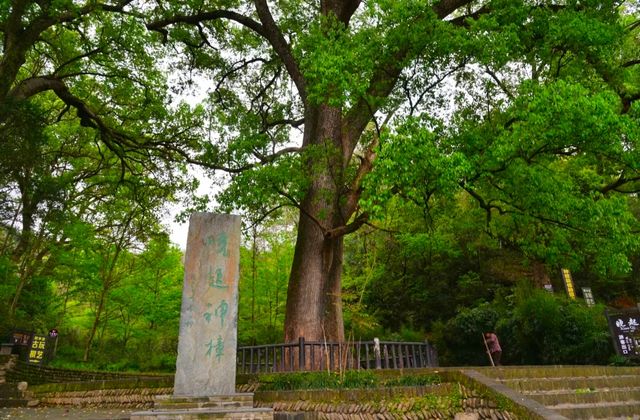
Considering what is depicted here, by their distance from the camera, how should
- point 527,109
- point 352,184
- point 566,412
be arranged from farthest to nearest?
1. point 352,184
2. point 527,109
3. point 566,412

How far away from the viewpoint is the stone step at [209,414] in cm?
526

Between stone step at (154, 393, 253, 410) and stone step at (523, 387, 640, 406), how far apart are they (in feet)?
13.5

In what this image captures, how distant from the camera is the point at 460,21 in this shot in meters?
11.3

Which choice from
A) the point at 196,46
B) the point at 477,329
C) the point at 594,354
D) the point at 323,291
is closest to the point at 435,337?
the point at 477,329

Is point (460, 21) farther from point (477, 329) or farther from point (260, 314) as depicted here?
point (260, 314)

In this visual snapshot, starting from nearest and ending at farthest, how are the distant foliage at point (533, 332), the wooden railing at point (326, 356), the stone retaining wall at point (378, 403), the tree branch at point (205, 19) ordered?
1. the stone retaining wall at point (378, 403)
2. the wooden railing at point (326, 356)
3. the tree branch at point (205, 19)
4. the distant foliage at point (533, 332)

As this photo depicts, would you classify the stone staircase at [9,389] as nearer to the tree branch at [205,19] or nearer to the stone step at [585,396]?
the tree branch at [205,19]

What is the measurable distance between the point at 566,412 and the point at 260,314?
513 inches

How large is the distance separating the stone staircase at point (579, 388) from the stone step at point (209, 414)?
3.46m

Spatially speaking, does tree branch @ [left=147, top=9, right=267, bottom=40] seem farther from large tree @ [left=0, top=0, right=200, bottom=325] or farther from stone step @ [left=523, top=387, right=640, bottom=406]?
stone step @ [left=523, top=387, right=640, bottom=406]

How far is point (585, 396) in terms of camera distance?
6.36m

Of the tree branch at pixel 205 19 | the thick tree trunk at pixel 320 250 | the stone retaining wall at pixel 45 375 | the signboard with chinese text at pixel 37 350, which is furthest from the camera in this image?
the signboard with chinese text at pixel 37 350

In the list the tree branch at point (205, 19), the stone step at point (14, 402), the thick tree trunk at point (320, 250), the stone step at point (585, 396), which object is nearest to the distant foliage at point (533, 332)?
the stone step at point (585, 396)

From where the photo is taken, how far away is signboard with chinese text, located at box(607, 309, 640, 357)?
1041 centimetres
